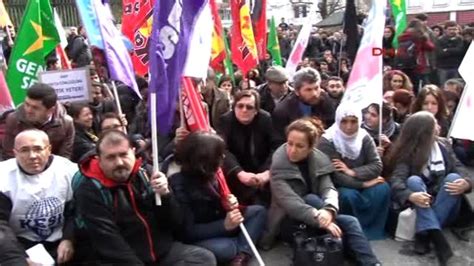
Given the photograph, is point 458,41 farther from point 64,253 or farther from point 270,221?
point 64,253

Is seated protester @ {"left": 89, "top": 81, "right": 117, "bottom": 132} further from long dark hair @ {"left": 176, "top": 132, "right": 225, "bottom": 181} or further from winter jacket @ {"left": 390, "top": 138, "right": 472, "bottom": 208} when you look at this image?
winter jacket @ {"left": 390, "top": 138, "right": 472, "bottom": 208}

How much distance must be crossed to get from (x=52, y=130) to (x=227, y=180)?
154 cm

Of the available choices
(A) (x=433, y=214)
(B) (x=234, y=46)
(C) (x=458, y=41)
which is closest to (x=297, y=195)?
(A) (x=433, y=214)

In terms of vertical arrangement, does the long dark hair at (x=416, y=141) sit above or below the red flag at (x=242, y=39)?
below

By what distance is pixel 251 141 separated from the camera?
6117 mm

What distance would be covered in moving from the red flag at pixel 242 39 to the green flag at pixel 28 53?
96.6 inches

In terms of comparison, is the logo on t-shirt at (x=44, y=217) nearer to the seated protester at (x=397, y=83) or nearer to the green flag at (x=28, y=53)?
the green flag at (x=28, y=53)

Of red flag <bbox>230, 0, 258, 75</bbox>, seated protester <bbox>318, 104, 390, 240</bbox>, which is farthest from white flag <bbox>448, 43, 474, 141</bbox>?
red flag <bbox>230, 0, 258, 75</bbox>

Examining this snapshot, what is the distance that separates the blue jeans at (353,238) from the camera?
513cm

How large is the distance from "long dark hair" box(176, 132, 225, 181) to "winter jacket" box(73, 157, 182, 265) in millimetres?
407

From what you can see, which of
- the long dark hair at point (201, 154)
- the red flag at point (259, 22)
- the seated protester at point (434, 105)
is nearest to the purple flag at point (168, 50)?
the long dark hair at point (201, 154)

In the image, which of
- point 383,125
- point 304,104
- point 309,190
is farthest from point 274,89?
point 309,190

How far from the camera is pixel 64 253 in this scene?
4566 millimetres

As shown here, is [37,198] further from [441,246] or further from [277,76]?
[277,76]
